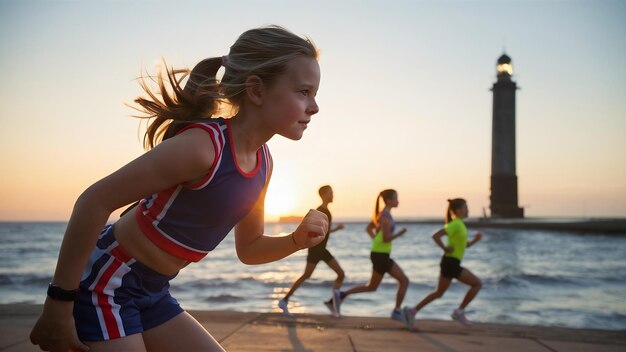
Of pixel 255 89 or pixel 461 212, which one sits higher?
pixel 255 89

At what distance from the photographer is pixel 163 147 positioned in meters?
1.75

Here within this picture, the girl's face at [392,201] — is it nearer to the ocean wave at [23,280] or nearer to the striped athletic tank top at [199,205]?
the striped athletic tank top at [199,205]

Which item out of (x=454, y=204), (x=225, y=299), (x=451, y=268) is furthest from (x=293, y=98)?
(x=225, y=299)

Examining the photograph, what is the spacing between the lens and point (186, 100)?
2.11 metres

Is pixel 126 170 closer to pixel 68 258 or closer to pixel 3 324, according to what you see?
pixel 68 258

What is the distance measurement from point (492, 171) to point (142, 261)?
60390 mm

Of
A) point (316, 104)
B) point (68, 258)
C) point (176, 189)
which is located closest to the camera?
point (68, 258)

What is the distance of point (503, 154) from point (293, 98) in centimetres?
5923

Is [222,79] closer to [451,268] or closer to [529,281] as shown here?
[451,268]

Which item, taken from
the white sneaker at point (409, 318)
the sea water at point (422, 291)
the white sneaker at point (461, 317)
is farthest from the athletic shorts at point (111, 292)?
the sea water at point (422, 291)

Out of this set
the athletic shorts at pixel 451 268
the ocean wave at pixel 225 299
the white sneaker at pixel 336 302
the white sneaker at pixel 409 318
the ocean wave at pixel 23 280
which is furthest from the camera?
the ocean wave at pixel 23 280

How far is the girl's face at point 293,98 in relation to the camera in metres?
2.00

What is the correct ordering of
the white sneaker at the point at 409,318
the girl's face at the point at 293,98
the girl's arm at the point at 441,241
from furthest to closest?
the girl's arm at the point at 441,241 → the white sneaker at the point at 409,318 → the girl's face at the point at 293,98

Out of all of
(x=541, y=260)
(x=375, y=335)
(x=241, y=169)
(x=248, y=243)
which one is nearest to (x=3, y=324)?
(x=375, y=335)
